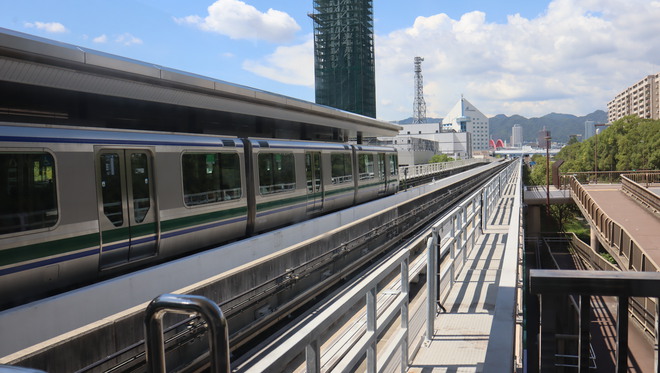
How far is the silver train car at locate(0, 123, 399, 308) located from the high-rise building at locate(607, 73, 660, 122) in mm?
144557

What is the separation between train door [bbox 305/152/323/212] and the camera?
574 inches

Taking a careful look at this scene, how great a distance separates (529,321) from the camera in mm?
2221

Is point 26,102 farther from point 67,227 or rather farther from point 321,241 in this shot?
point 321,241

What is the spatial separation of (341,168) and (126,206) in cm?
998

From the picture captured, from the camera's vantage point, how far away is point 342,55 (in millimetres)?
108938

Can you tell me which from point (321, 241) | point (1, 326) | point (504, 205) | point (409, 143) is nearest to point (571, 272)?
point (1, 326)

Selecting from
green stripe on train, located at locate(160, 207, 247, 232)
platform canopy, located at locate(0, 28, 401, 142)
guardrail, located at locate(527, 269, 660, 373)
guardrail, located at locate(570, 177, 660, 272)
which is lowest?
guardrail, located at locate(570, 177, 660, 272)

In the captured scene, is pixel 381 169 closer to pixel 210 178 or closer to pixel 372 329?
pixel 210 178

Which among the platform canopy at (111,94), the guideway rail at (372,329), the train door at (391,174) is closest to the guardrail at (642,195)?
the train door at (391,174)

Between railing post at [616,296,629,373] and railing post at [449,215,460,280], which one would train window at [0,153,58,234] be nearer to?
railing post at [449,215,460,280]

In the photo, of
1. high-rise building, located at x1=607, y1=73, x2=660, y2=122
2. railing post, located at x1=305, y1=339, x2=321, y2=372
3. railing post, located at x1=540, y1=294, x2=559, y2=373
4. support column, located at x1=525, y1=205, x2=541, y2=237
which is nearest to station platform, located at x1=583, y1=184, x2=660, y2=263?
support column, located at x1=525, y1=205, x2=541, y2=237

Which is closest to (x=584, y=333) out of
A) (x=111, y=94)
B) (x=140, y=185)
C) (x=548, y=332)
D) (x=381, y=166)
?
(x=548, y=332)

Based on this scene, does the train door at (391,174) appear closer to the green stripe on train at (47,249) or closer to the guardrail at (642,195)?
the guardrail at (642,195)

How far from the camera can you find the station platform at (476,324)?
3.58 m
